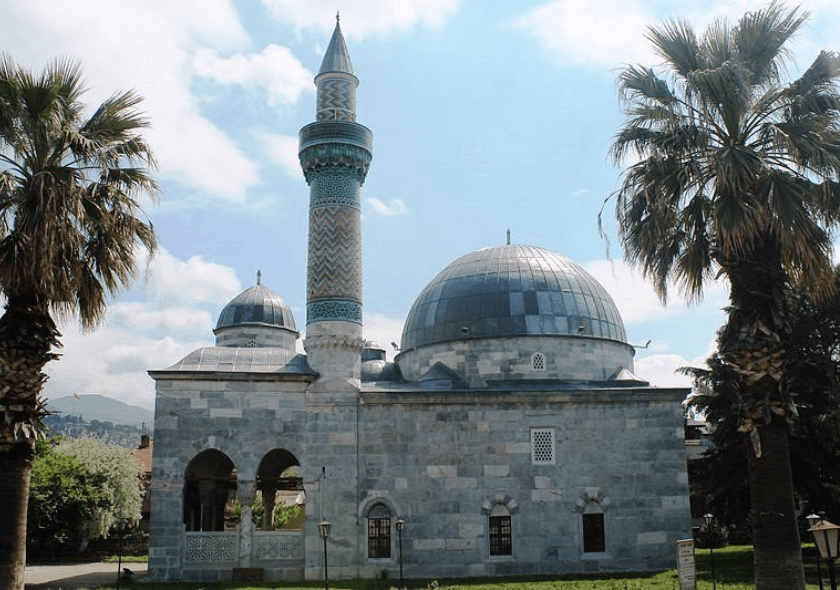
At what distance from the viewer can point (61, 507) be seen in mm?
27562

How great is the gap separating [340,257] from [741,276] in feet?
35.5

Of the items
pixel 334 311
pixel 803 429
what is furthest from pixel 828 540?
pixel 334 311

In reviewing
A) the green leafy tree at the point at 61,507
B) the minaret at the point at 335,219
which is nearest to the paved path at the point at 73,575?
the green leafy tree at the point at 61,507

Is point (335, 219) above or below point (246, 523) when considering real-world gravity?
above

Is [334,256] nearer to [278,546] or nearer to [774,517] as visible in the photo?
[278,546]

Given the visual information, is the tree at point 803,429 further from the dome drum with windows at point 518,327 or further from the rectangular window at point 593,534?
the rectangular window at point 593,534

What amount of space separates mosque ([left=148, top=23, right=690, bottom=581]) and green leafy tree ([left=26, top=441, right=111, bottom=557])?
843cm

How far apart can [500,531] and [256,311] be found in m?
15.3

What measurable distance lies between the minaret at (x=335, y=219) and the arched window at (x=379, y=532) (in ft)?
10.5

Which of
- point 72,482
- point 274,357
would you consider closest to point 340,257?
point 274,357

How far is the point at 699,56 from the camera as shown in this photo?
12711mm

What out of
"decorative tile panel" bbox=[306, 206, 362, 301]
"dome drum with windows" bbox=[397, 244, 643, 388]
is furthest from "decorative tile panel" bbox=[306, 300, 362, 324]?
"dome drum with windows" bbox=[397, 244, 643, 388]

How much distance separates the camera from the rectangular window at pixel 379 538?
771 inches

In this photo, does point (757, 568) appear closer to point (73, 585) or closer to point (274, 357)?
point (274, 357)
